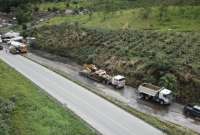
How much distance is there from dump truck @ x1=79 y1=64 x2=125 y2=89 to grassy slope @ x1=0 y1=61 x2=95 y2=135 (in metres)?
11.8

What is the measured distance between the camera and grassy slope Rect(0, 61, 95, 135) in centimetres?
4034

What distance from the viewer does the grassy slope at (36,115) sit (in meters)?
40.3

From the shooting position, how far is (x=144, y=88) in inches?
2136

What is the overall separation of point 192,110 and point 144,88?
7984 millimetres

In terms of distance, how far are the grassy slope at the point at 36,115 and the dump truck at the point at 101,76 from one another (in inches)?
466

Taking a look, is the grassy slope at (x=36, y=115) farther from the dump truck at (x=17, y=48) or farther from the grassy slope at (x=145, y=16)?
the grassy slope at (x=145, y=16)

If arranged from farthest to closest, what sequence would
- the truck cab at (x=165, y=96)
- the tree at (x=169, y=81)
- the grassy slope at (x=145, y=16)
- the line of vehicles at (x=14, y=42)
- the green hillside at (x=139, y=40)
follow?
the line of vehicles at (x=14, y=42) → the grassy slope at (x=145, y=16) → the green hillside at (x=139, y=40) → the tree at (x=169, y=81) → the truck cab at (x=165, y=96)

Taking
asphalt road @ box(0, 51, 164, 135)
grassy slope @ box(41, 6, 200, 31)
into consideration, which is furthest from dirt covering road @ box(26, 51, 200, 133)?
grassy slope @ box(41, 6, 200, 31)

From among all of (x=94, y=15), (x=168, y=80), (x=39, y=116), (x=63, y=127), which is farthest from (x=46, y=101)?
(x=94, y=15)

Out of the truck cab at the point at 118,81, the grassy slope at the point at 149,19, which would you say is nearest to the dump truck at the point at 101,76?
the truck cab at the point at 118,81

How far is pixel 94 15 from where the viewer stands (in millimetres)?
92188

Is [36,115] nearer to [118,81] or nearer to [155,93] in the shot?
[155,93]

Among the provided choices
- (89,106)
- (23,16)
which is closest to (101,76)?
(89,106)

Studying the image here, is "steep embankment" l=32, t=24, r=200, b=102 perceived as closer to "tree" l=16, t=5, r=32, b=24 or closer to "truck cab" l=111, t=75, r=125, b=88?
"truck cab" l=111, t=75, r=125, b=88
